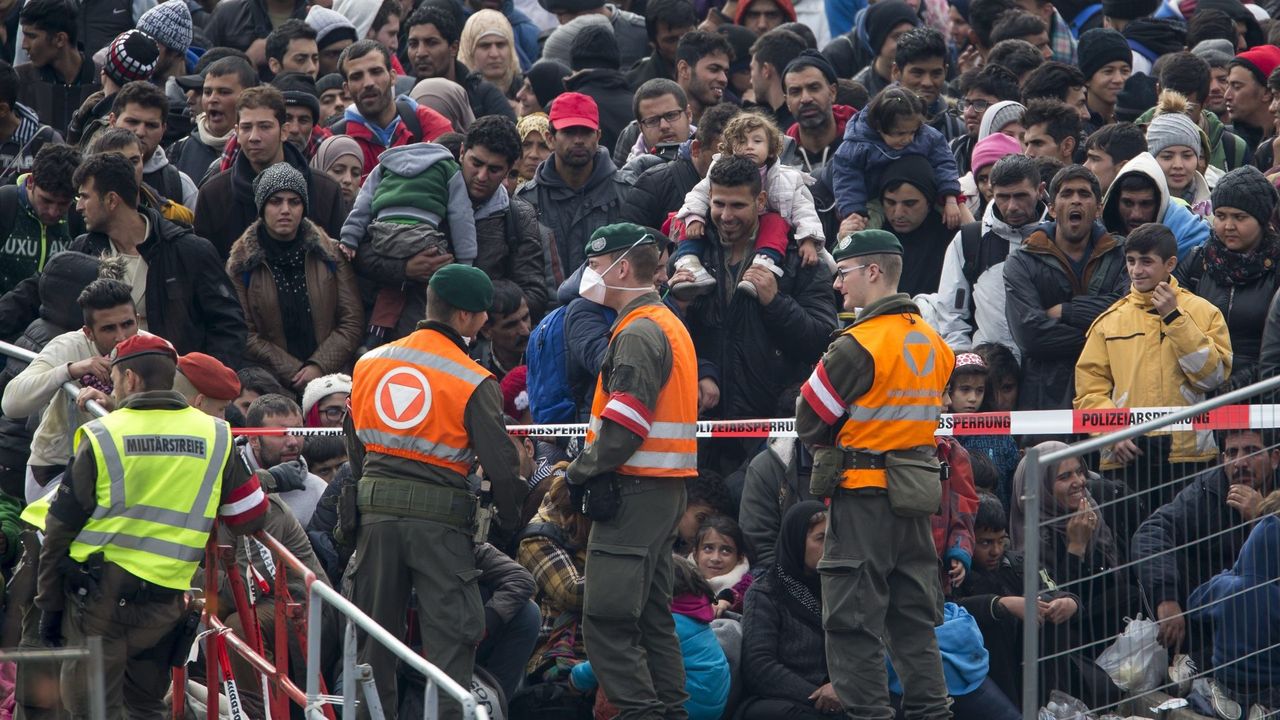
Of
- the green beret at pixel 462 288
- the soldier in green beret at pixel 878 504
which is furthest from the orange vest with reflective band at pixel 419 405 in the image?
the soldier in green beret at pixel 878 504

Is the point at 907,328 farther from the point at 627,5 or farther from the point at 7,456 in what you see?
the point at 627,5

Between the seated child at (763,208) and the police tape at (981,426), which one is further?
the seated child at (763,208)

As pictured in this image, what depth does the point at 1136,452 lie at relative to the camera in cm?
830

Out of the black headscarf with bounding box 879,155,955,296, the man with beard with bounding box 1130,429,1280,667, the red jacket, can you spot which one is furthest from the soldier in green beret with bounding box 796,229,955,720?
the red jacket

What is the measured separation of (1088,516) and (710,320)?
372cm

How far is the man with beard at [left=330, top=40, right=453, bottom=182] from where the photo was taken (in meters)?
12.3

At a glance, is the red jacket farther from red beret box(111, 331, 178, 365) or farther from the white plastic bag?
the white plastic bag

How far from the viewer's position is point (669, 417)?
8.59 metres

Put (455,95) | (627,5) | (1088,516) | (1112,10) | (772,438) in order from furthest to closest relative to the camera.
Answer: (627,5)
(1112,10)
(455,95)
(772,438)
(1088,516)

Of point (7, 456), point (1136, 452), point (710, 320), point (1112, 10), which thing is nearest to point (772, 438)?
point (710, 320)

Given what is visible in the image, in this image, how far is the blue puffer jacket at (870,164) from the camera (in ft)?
37.9

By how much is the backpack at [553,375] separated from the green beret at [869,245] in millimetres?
2140

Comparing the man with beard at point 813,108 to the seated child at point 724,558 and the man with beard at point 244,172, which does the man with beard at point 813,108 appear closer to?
the seated child at point 724,558

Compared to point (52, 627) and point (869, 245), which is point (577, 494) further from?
point (52, 627)
